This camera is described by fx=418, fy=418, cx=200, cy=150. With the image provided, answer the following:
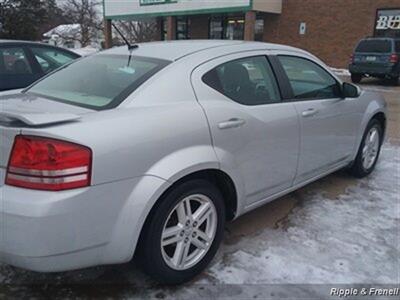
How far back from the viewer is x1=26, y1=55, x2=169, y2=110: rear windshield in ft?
8.88

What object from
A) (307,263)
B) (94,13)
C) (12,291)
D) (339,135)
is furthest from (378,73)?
(94,13)

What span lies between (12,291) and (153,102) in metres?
1.50

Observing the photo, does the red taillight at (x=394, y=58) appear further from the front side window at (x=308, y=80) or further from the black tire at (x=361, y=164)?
the front side window at (x=308, y=80)

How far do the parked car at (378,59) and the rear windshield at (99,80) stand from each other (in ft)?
44.3

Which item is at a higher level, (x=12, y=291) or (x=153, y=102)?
(x=153, y=102)

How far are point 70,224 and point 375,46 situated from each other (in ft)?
49.7

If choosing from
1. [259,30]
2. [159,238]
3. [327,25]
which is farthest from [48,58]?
[259,30]

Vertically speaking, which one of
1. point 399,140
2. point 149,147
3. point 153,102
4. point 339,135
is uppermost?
point 153,102

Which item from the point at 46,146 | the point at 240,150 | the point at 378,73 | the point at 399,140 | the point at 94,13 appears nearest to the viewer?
the point at 46,146

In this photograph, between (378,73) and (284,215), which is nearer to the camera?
(284,215)

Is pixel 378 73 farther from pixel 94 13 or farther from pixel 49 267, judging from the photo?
pixel 94 13

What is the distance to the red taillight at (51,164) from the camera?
7.05ft

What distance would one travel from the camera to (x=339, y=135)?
4.16 metres

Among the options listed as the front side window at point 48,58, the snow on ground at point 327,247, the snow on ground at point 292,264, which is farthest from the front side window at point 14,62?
the snow on ground at point 327,247
